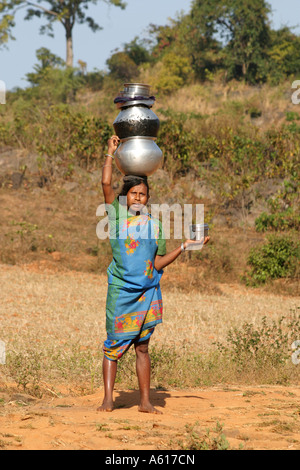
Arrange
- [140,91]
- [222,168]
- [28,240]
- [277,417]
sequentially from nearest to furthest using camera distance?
[277,417]
[140,91]
[28,240]
[222,168]

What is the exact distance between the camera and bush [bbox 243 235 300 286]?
11359mm

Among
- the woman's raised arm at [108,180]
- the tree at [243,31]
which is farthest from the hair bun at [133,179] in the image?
the tree at [243,31]

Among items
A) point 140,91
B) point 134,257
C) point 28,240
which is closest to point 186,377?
point 134,257

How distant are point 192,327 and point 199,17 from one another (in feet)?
69.8

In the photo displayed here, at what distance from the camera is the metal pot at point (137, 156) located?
431 cm

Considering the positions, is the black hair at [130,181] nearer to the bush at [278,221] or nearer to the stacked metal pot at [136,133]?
the stacked metal pot at [136,133]

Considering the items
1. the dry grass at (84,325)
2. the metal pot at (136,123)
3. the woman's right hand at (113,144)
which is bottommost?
the dry grass at (84,325)

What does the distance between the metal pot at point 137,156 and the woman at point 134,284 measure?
65 millimetres

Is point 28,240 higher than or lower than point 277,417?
higher

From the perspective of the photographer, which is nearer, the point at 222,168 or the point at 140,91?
the point at 140,91

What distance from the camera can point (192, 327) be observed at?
25.4ft

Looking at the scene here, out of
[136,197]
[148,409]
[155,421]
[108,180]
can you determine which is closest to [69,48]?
[108,180]

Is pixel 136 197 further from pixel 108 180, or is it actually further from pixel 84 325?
pixel 84 325
